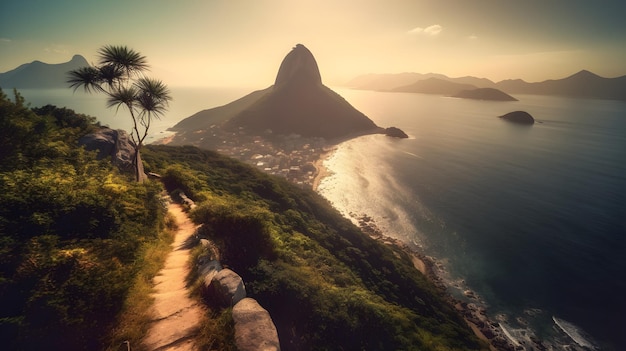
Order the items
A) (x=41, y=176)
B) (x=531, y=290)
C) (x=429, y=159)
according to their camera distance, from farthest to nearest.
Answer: (x=429, y=159) < (x=531, y=290) < (x=41, y=176)

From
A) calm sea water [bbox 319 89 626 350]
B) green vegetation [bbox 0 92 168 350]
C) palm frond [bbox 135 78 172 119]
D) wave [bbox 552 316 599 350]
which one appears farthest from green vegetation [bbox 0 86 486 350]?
calm sea water [bbox 319 89 626 350]

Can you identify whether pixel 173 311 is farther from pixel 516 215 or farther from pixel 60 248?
pixel 516 215

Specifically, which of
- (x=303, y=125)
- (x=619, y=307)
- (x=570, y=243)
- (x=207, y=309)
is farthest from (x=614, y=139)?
(x=207, y=309)

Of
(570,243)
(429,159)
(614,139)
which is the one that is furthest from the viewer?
(614,139)

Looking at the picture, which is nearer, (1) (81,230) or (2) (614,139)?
(1) (81,230)

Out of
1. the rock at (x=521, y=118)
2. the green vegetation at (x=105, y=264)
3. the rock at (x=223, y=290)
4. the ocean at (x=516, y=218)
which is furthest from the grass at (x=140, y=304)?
the rock at (x=521, y=118)

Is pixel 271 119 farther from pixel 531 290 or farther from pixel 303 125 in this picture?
pixel 531 290
